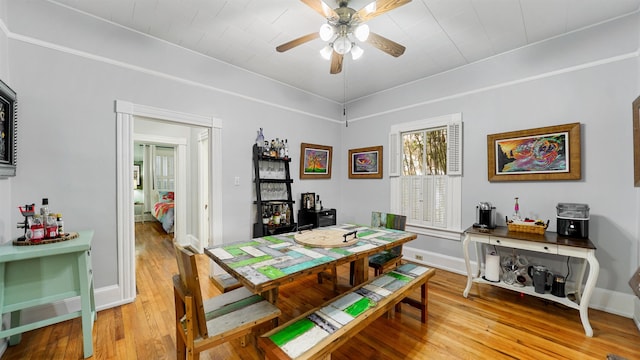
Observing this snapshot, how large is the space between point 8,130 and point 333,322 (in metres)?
2.78

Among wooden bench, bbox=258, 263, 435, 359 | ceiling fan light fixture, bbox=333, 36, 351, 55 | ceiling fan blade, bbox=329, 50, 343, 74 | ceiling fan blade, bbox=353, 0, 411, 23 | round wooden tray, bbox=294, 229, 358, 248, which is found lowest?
wooden bench, bbox=258, 263, 435, 359

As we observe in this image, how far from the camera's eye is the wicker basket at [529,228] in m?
2.41

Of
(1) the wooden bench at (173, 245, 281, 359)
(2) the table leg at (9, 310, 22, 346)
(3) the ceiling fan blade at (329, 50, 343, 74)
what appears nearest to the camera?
(1) the wooden bench at (173, 245, 281, 359)

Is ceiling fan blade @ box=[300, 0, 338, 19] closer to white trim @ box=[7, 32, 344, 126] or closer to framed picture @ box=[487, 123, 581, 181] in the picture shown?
white trim @ box=[7, 32, 344, 126]

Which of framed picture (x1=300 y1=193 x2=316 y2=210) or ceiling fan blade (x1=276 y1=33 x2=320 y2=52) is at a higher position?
ceiling fan blade (x1=276 y1=33 x2=320 y2=52)

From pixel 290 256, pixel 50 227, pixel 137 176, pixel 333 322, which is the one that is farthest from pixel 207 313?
pixel 137 176

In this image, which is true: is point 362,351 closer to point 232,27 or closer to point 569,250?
point 569,250

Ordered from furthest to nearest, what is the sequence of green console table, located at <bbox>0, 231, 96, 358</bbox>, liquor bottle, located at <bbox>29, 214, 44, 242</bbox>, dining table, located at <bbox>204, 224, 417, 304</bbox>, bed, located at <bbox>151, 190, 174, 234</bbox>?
bed, located at <bbox>151, 190, 174, 234</bbox> < liquor bottle, located at <bbox>29, 214, 44, 242</bbox> < green console table, located at <bbox>0, 231, 96, 358</bbox> < dining table, located at <bbox>204, 224, 417, 304</bbox>

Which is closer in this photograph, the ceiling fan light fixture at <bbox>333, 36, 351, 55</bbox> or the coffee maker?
the ceiling fan light fixture at <bbox>333, 36, 351, 55</bbox>

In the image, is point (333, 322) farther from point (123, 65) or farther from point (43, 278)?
point (123, 65)

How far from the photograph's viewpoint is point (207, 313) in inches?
60.8

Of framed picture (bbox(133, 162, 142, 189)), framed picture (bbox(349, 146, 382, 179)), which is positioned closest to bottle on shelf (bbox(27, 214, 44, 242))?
framed picture (bbox(349, 146, 382, 179))

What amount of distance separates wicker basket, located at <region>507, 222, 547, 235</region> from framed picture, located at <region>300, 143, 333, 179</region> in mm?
2741

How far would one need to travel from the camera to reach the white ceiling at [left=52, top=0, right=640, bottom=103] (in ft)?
7.01
